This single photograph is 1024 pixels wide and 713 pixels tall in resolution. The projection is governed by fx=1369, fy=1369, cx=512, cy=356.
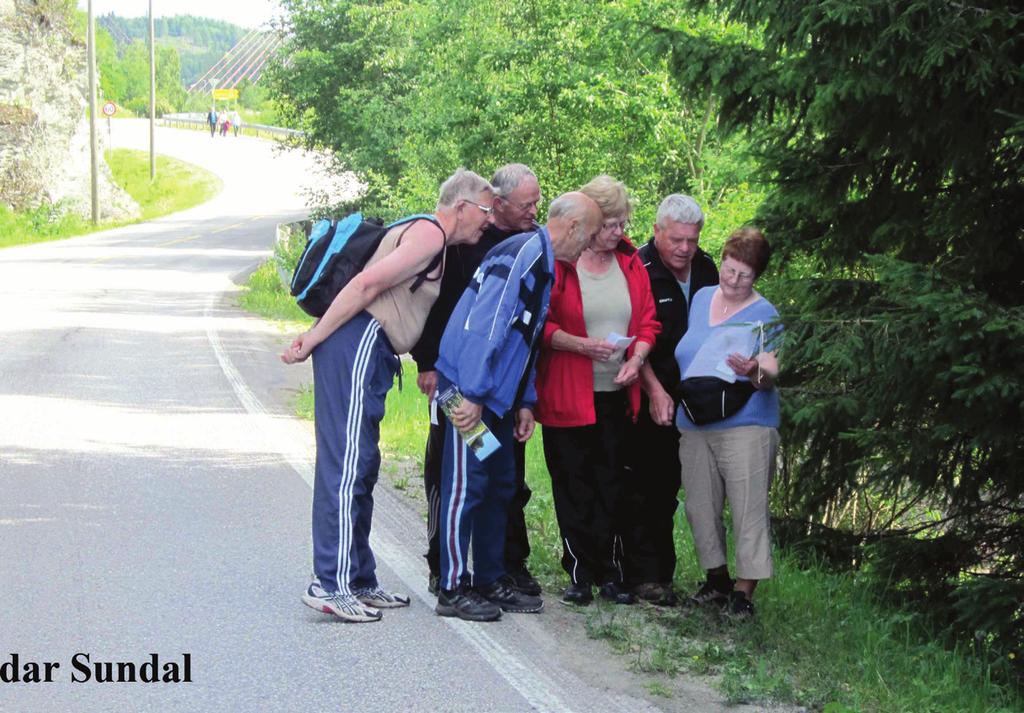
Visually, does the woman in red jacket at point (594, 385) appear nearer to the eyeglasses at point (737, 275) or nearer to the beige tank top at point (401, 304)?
the eyeglasses at point (737, 275)

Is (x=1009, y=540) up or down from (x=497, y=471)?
down

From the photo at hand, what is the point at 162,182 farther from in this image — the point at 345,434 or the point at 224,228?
the point at 345,434

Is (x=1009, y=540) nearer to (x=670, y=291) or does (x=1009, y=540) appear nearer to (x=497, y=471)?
(x=670, y=291)

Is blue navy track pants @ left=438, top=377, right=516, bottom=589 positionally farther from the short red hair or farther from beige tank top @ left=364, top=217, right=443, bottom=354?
the short red hair

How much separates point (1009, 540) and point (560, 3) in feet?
42.0

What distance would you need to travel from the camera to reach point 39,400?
40.8 ft

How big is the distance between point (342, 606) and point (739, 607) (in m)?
1.82

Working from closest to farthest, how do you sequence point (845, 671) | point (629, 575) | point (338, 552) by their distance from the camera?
point (845, 671) < point (338, 552) < point (629, 575)

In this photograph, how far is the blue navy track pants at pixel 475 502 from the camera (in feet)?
20.4

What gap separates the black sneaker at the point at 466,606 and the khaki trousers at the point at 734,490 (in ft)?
3.55


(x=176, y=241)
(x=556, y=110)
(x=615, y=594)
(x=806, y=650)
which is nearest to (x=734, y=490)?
(x=615, y=594)

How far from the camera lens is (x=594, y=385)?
6613 mm

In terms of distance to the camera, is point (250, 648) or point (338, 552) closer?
point (250, 648)

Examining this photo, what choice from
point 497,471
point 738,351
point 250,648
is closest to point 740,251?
point 738,351
